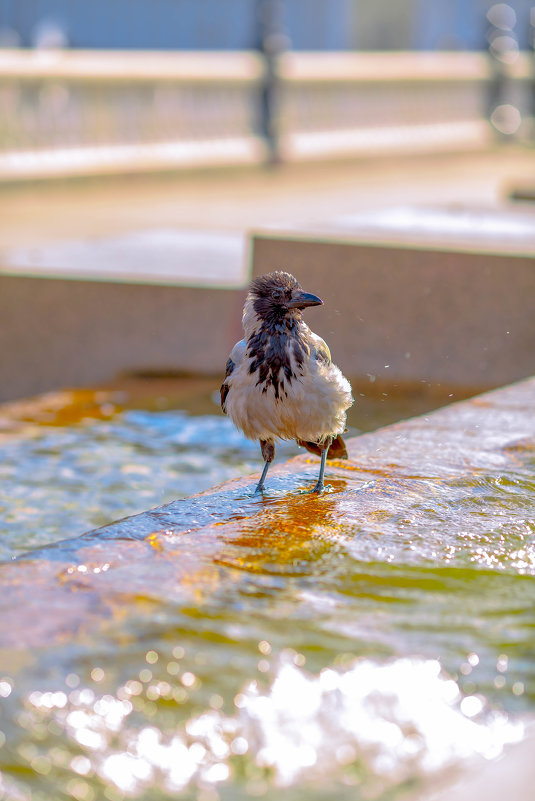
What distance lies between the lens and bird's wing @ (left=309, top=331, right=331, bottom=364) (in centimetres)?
318

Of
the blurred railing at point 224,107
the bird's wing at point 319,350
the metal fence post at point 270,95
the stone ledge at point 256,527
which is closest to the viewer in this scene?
the stone ledge at point 256,527

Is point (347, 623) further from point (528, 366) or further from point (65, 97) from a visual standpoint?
point (65, 97)

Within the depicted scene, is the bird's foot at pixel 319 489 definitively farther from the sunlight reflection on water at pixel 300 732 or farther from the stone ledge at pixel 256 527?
the sunlight reflection on water at pixel 300 732

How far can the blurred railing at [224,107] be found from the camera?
50.0 ft

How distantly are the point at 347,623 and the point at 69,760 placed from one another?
695 millimetres

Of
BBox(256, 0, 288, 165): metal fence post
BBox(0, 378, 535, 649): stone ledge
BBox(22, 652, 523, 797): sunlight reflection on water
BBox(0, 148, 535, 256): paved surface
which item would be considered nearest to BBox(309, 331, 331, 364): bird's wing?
BBox(0, 378, 535, 649): stone ledge

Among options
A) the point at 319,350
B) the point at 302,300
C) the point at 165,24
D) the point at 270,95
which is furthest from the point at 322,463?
the point at 165,24

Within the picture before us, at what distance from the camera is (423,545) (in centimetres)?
287

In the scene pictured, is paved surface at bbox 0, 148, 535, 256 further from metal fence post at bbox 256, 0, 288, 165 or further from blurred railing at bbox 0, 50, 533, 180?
metal fence post at bbox 256, 0, 288, 165

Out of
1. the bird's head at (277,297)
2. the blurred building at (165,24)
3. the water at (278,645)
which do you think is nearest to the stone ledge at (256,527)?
the water at (278,645)

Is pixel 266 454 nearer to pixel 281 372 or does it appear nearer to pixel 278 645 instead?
pixel 281 372

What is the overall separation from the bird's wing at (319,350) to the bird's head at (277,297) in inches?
4.7

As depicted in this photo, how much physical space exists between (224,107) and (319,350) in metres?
16.6

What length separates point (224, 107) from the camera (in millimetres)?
19031
